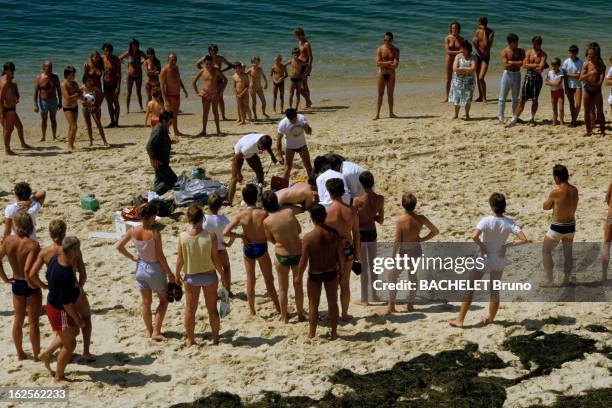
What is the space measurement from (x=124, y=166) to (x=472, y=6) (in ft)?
63.1

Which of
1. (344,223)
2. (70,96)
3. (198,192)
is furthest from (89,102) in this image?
(344,223)

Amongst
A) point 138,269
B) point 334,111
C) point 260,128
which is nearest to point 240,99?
Answer: point 260,128

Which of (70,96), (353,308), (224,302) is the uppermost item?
(70,96)

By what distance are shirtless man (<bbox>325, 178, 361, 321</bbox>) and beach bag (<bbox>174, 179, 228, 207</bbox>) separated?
3.92m

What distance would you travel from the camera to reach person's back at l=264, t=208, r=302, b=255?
8469mm

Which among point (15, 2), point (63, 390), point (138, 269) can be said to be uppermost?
point (15, 2)

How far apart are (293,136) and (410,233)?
4210mm

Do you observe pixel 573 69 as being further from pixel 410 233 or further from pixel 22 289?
pixel 22 289

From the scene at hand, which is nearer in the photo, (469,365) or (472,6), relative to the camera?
(469,365)

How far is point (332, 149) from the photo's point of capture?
14523mm

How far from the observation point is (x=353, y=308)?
924 cm

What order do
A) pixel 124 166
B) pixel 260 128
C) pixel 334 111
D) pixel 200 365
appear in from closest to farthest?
pixel 200 365
pixel 124 166
pixel 260 128
pixel 334 111

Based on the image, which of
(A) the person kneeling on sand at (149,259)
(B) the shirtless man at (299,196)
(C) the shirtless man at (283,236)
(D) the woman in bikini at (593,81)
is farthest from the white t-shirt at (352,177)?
(D) the woman in bikini at (593,81)

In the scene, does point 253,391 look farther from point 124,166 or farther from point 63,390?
point 124,166
